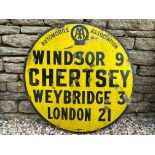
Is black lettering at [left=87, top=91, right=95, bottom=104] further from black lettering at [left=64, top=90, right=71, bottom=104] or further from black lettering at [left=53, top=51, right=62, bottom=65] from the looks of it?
black lettering at [left=53, top=51, right=62, bottom=65]

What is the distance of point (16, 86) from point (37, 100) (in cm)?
29

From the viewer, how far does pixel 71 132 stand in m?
2.36

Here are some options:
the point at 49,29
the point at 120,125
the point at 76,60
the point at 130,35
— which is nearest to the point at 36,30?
the point at 49,29

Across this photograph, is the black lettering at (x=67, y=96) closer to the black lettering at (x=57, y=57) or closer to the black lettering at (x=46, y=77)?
the black lettering at (x=46, y=77)

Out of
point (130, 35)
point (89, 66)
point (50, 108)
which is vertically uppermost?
point (130, 35)

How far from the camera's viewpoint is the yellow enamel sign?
226 cm

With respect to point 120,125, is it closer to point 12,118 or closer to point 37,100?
point 37,100

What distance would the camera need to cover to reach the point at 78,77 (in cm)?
230

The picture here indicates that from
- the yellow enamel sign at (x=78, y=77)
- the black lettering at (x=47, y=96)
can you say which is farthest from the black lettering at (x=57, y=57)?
the black lettering at (x=47, y=96)

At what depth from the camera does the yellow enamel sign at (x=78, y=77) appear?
2260mm

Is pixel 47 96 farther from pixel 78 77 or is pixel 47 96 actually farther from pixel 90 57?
pixel 90 57

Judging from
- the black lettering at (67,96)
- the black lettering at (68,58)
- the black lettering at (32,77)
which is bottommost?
the black lettering at (67,96)

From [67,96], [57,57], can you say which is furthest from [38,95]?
[57,57]

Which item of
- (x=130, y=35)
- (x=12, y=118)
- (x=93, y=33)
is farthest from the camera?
(x=12, y=118)
